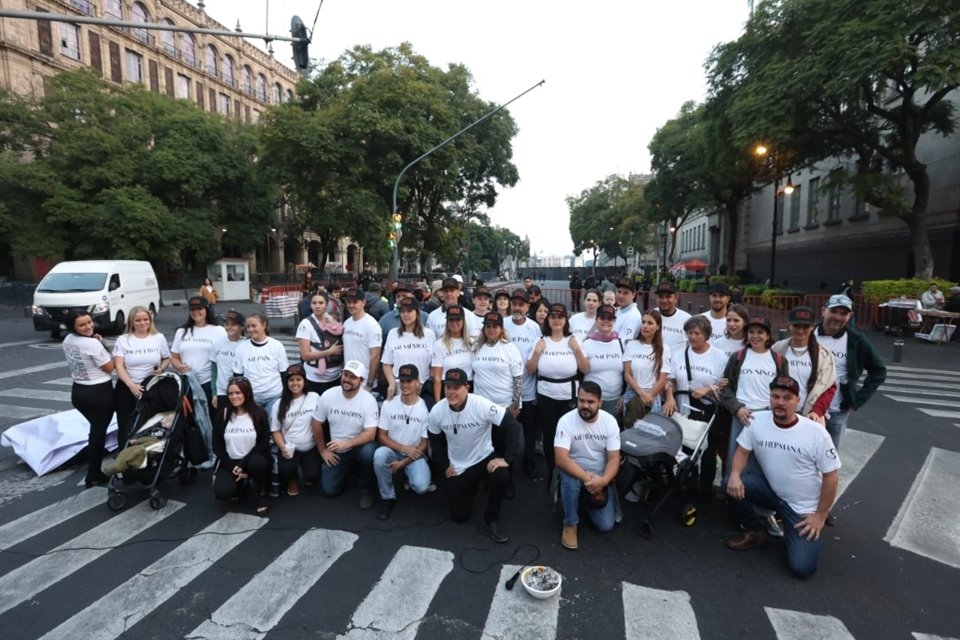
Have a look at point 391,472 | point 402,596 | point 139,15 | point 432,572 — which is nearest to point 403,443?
point 391,472

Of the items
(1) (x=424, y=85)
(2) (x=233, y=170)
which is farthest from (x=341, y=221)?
(2) (x=233, y=170)

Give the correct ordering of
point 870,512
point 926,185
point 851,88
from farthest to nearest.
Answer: point 926,185 → point 851,88 → point 870,512

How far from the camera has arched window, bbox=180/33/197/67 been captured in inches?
1667

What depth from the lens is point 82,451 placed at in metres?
5.98

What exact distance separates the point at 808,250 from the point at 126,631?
1437 inches

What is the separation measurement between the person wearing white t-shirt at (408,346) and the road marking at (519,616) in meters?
2.35

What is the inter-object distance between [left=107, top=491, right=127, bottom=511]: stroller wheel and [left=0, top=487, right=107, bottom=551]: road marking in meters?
0.28

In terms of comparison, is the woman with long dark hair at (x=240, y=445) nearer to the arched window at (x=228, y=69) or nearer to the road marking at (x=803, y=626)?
the road marking at (x=803, y=626)

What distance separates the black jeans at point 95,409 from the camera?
5.15m

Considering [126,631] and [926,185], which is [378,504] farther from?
[926,185]

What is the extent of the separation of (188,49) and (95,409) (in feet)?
165

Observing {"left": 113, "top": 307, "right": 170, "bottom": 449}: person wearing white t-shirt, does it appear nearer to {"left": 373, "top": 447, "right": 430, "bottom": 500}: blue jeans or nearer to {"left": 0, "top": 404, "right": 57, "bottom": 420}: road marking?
{"left": 373, "top": 447, "right": 430, "bottom": 500}: blue jeans

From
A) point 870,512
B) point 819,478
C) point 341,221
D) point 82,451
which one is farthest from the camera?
point 341,221

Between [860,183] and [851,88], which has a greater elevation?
[851,88]
